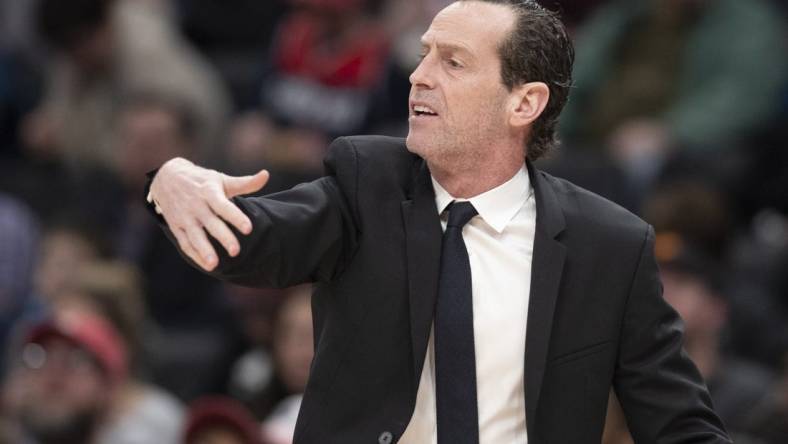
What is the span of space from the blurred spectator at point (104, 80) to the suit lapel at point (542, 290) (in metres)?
4.79

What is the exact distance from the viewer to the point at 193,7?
29.7 feet

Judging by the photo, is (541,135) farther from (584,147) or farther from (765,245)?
(584,147)

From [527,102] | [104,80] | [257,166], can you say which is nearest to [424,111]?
[527,102]

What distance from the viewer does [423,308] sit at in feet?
9.82

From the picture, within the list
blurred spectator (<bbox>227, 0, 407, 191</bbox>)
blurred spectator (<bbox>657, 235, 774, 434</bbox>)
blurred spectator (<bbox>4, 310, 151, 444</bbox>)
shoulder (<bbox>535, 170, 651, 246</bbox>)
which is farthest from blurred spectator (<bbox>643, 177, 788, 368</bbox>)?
shoulder (<bbox>535, 170, 651, 246</bbox>)

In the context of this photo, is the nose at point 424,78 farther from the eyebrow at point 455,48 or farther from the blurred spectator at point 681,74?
the blurred spectator at point 681,74

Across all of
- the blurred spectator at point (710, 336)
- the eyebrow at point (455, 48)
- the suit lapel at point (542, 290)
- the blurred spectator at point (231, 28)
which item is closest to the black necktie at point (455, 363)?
the suit lapel at point (542, 290)

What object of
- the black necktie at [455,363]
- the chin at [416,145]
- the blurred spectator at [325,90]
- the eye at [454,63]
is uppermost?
the eye at [454,63]

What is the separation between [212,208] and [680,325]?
39.7 inches

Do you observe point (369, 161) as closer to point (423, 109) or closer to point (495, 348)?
point (423, 109)

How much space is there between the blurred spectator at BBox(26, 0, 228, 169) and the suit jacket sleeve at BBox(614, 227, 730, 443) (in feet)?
15.9

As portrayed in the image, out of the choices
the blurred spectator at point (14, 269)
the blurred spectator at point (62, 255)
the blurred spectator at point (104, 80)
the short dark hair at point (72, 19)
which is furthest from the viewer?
the short dark hair at point (72, 19)

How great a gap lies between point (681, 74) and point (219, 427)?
315 cm

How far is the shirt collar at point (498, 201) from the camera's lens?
3.11m
